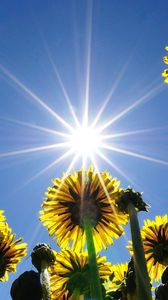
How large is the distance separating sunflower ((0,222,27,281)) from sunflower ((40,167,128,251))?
507 millimetres

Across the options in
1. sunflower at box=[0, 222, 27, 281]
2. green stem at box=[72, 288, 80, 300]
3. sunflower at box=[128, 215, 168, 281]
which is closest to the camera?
green stem at box=[72, 288, 80, 300]

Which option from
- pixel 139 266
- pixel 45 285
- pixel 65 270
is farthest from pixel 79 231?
pixel 139 266

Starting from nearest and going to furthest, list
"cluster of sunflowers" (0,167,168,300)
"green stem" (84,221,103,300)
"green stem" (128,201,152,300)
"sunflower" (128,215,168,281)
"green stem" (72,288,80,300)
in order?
"green stem" (128,201,152,300) < "green stem" (84,221,103,300) < "green stem" (72,288,80,300) < "cluster of sunflowers" (0,167,168,300) < "sunflower" (128,215,168,281)

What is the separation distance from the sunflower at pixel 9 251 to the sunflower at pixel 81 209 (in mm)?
507

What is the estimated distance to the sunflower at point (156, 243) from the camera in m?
4.93

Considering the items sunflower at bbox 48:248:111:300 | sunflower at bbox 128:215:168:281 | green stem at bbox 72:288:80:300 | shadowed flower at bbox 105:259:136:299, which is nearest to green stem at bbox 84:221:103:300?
shadowed flower at bbox 105:259:136:299

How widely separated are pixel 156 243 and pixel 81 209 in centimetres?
108

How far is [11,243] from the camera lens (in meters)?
5.35

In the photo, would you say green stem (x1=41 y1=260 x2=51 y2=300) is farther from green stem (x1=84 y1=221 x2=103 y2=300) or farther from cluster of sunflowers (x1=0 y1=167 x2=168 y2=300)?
cluster of sunflowers (x1=0 y1=167 x2=168 y2=300)

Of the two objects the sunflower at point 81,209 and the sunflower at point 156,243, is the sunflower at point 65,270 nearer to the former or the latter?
the sunflower at point 81,209

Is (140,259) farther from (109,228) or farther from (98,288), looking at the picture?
(109,228)

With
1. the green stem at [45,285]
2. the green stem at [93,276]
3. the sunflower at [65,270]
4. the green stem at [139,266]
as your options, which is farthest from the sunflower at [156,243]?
the green stem at [139,266]

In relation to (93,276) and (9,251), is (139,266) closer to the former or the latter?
(93,276)

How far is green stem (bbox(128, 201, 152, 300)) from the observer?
2.39 meters
